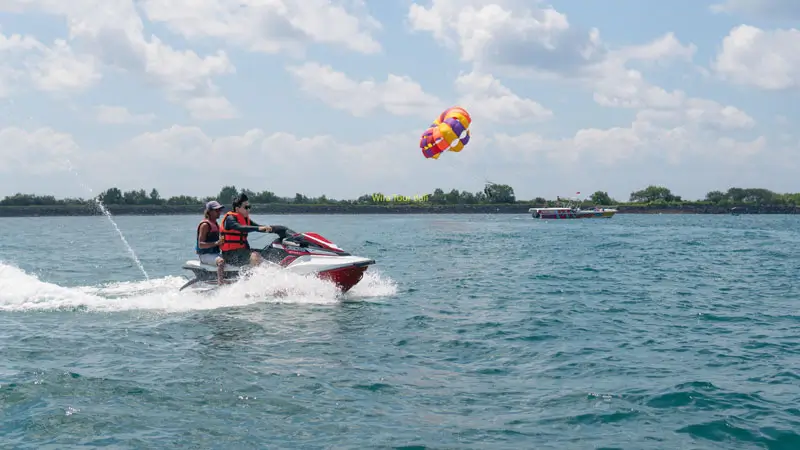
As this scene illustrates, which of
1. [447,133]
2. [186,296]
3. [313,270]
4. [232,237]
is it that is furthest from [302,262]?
[447,133]

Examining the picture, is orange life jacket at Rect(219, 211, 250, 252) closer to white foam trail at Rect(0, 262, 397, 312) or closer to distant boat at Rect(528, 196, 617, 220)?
white foam trail at Rect(0, 262, 397, 312)

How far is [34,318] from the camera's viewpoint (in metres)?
11.8

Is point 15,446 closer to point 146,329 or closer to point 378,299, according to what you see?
point 146,329

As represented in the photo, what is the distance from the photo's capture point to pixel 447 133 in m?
46.5

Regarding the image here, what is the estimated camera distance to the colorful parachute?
46.6 m

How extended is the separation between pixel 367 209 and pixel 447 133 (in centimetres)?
10453

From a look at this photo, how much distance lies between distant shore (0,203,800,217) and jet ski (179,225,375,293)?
437 ft

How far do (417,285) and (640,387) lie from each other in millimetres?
10483

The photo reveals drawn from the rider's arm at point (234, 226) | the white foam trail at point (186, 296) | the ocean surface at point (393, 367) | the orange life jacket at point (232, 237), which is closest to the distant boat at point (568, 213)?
the ocean surface at point (393, 367)

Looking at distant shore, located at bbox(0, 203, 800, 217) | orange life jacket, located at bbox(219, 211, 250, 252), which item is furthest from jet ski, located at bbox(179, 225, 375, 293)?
distant shore, located at bbox(0, 203, 800, 217)

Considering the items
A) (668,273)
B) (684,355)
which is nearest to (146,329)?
(684,355)

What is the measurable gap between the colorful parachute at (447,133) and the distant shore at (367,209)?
323ft

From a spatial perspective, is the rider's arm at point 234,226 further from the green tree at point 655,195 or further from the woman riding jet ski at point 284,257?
the green tree at point 655,195

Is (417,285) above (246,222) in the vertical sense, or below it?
below
